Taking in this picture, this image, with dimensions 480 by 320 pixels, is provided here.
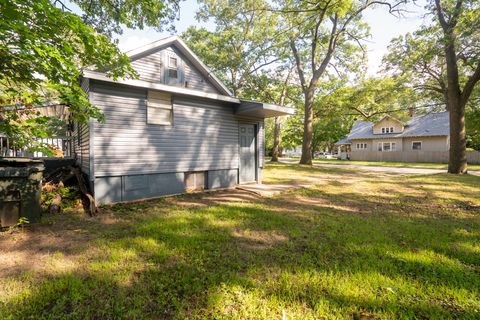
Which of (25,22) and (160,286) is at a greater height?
(25,22)

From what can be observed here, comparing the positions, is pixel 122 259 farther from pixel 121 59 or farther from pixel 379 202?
pixel 379 202

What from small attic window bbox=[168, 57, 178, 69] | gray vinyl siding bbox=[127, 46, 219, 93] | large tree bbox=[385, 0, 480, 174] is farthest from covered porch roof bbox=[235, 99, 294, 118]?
large tree bbox=[385, 0, 480, 174]

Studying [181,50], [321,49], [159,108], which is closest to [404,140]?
[321,49]

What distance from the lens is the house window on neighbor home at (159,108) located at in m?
6.98

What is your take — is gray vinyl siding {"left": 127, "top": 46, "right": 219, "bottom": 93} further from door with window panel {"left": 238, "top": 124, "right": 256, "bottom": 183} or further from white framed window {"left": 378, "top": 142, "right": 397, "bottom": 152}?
white framed window {"left": 378, "top": 142, "right": 397, "bottom": 152}

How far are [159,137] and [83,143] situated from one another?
225cm

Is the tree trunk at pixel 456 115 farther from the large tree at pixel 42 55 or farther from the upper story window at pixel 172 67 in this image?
the large tree at pixel 42 55

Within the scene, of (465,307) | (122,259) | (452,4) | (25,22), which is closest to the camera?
(465,307)

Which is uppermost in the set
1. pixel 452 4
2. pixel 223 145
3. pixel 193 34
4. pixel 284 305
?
pixel 193 34

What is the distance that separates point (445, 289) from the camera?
2.49 meters

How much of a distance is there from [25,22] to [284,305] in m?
5.67

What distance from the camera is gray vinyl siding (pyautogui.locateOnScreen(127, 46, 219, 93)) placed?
340 inches

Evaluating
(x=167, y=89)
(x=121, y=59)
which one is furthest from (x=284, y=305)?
(x=167, y=89)

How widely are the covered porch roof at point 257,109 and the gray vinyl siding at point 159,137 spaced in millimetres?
475
